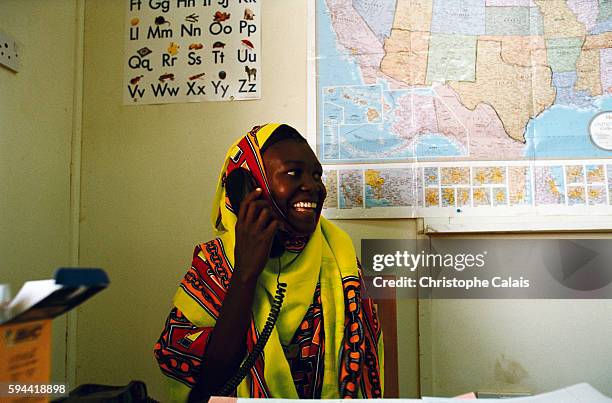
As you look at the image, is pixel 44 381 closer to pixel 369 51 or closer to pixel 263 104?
pixel 263 104

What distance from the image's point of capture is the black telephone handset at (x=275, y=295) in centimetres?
116

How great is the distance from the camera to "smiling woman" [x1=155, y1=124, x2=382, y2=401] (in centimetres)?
117

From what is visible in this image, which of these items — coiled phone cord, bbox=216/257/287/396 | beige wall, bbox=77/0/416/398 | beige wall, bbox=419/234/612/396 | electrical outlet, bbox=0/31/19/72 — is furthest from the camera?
beige wall, bbox=77/0/416/398

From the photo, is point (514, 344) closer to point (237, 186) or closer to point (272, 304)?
point (272, 304)

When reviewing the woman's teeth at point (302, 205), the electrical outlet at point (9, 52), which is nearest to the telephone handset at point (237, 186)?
the woman's teeth at point (302, 205)

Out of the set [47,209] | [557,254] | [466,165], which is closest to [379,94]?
[466,165]

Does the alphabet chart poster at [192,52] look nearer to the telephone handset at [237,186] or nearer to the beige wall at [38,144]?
the beige wall at [38,144]

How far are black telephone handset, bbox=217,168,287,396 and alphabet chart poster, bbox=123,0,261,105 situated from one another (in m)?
0.60

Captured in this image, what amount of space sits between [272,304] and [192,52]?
1038 mm

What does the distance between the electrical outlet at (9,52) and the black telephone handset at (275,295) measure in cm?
71

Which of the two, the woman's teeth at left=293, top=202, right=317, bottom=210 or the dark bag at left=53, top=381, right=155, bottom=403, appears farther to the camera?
the woman's teeth at left=293, top=202, right=317, bottom=210

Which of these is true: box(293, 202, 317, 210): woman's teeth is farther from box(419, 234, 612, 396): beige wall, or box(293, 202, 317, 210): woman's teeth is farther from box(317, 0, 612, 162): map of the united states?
box(419, 234, 612, 396): beige wall

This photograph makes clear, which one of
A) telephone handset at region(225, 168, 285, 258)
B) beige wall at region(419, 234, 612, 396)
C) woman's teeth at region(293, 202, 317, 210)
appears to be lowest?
beige wall at region(419, 234, 612, 396)

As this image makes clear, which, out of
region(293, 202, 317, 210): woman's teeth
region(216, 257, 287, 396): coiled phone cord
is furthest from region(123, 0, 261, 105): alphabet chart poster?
region(216, 257, 287, 396): coiled phone cord
